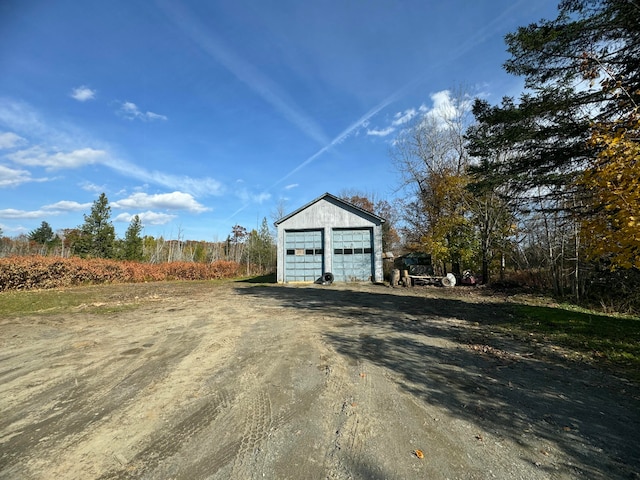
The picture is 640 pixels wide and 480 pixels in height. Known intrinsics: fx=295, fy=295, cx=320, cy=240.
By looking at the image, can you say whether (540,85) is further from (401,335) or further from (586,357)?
(401,335)

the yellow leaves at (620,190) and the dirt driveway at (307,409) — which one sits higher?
the yellow leaves at (620,190)

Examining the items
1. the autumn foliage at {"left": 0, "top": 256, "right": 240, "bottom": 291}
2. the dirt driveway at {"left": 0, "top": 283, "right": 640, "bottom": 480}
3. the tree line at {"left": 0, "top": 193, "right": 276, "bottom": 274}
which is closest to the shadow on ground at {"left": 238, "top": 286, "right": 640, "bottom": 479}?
the dirt driveway at {"left": 0, "top": 283, "right": 640, "bottom": 480}

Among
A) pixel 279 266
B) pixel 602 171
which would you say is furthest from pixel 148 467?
pixel 279 266

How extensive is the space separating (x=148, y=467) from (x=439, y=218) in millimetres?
20408

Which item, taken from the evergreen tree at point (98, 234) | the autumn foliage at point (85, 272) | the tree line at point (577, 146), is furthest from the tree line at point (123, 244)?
the tree line at point (577, 146)

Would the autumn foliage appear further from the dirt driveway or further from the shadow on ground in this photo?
the shadow on ground

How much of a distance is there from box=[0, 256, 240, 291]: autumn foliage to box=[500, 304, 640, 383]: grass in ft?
74.5

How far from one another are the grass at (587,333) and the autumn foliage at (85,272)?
74.5 feet

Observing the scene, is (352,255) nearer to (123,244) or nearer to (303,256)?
(303,256)

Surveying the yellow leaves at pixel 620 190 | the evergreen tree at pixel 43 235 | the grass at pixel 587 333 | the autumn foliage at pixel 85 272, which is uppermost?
the evergreen tree at pixel 43 235

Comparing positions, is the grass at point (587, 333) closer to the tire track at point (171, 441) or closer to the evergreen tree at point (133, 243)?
the tire track at point (171, 441)

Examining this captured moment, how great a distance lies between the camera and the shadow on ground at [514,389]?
262 cm

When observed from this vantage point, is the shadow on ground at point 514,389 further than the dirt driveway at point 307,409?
Yes

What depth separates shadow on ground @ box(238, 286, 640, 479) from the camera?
2.62 m
